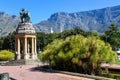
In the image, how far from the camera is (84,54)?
27.5m

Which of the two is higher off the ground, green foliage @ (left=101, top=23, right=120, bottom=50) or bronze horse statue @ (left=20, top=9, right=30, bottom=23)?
bronze horse statue @ (left=20, top=9, right=30, bottom=23)

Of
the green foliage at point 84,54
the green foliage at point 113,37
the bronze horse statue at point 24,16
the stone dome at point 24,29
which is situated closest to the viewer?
the green foliage at point 84,54

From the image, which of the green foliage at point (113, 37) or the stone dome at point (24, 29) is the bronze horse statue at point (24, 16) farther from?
the green foliage at point (113, 37)

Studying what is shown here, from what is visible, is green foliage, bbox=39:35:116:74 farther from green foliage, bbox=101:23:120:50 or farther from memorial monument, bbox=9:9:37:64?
green foliage, bbox=101:23:120:50

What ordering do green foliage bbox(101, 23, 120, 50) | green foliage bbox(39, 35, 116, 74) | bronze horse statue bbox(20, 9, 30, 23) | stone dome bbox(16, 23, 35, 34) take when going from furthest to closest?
green foliage bbox(101, 23, 120, 50)
bronze horse statue bbox(20, 9, 30, 23)
stone dome bbox(16, 23, 35, 34)
green foliage bbox(39, 35, 116, 74)

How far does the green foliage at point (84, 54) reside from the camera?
2744 centimetres

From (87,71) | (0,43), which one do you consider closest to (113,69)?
(87,71)

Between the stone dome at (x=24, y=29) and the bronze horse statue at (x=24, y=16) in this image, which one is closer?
the stone dome at (x=24, y=29)

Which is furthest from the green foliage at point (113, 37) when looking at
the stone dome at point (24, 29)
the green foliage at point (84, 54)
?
the green foliage at point (84, 54)

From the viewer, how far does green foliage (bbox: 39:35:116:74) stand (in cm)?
2744

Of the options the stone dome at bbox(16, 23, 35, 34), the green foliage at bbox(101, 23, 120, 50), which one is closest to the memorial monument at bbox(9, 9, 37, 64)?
the stone dome at bbox(16, 23, 35, 34)

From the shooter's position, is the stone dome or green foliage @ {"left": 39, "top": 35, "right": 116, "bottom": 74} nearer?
green foliage @ {"left": 39, "top": 35, "right": 116, "bottom": 74}

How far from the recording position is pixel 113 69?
106 feet

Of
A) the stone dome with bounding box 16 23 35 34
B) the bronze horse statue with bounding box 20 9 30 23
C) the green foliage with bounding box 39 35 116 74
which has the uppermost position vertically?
the bronze horse statue with bounding box 20 9 30 23
